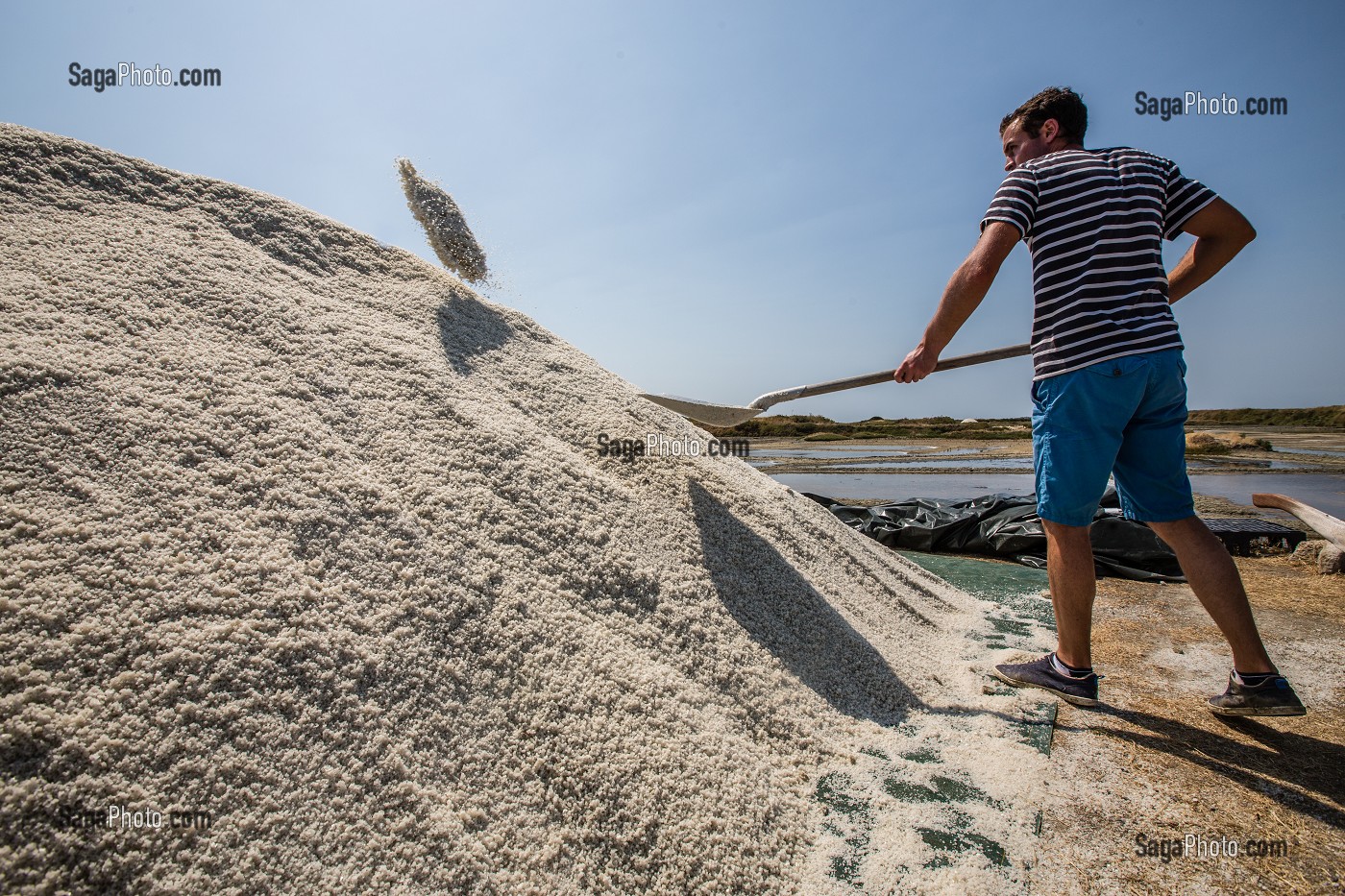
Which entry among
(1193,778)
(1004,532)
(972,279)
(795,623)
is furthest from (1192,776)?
(1004,532)

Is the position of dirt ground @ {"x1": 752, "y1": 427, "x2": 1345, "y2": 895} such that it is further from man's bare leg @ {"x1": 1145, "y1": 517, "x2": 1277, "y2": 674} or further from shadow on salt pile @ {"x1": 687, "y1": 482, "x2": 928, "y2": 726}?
shadow on salt pile @ {"x1": 687, "y1": 482, "x2": 928, "y2": 726}

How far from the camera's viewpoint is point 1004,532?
12.9 feet

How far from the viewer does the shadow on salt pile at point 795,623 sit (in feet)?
5.54

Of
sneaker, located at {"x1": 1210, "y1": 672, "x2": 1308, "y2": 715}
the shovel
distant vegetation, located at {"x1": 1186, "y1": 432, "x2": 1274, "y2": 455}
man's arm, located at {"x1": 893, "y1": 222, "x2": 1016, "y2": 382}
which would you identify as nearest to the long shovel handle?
the shovel

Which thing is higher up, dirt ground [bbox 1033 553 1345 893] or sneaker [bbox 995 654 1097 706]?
sneaker [bbox 995 654 1097 706]

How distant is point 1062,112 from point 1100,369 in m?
0.86

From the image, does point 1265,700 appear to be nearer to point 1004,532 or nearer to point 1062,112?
point 1062,112

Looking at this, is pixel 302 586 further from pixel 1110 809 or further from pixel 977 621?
pixel 977 621

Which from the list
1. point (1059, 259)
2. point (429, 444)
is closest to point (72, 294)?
point (429, 444)

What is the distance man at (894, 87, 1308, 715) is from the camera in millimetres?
1571

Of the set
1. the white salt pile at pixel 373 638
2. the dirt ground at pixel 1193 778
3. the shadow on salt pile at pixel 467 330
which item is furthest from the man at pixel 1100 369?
the shadow on salt pile at pixel 467 330

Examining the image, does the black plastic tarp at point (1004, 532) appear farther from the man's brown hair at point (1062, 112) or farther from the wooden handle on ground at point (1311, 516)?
the man's brown hair at point (1062, 112)

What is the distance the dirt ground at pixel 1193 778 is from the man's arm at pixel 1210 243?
3.86ft

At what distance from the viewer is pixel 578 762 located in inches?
45.2
